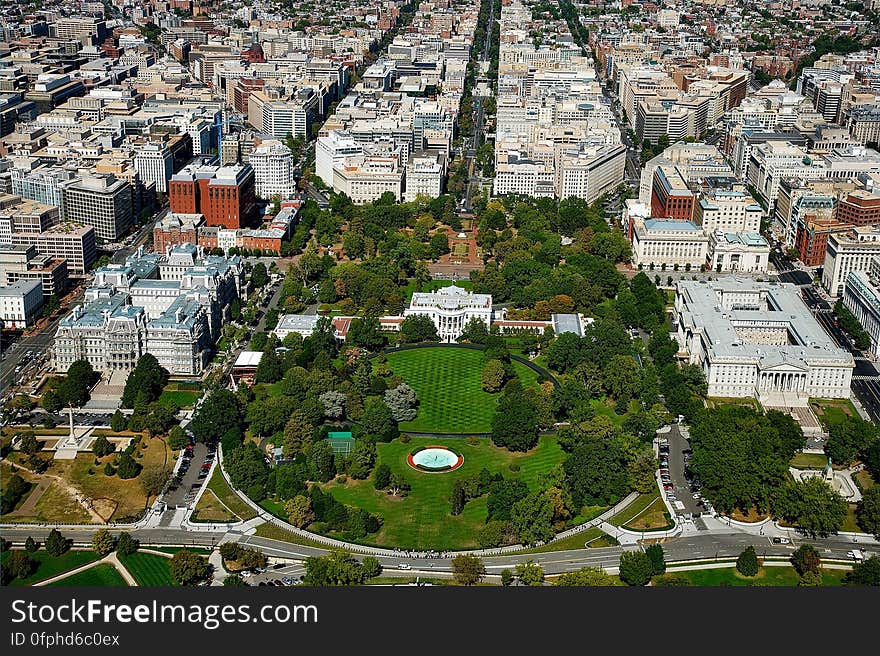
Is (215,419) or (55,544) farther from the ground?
(215,419)

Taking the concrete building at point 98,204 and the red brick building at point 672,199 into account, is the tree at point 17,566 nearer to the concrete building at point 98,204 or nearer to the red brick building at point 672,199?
the concrete building at point 98,204

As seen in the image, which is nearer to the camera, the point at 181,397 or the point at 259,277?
the point at 181,397

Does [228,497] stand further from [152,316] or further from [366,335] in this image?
[152,316]

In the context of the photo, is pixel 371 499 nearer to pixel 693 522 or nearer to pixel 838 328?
pixel 693 522

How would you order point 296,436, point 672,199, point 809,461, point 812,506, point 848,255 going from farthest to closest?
point 672,199 → point 848,255 → point 809,461 → point 296,436 → point 812,506

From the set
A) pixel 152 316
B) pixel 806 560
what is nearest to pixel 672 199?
pixel 152 316

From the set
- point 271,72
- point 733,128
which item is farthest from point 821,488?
point 271,72

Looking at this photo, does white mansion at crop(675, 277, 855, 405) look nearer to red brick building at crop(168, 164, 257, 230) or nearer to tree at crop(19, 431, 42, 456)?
red brick building at crop(168, 164, 257, 230)
